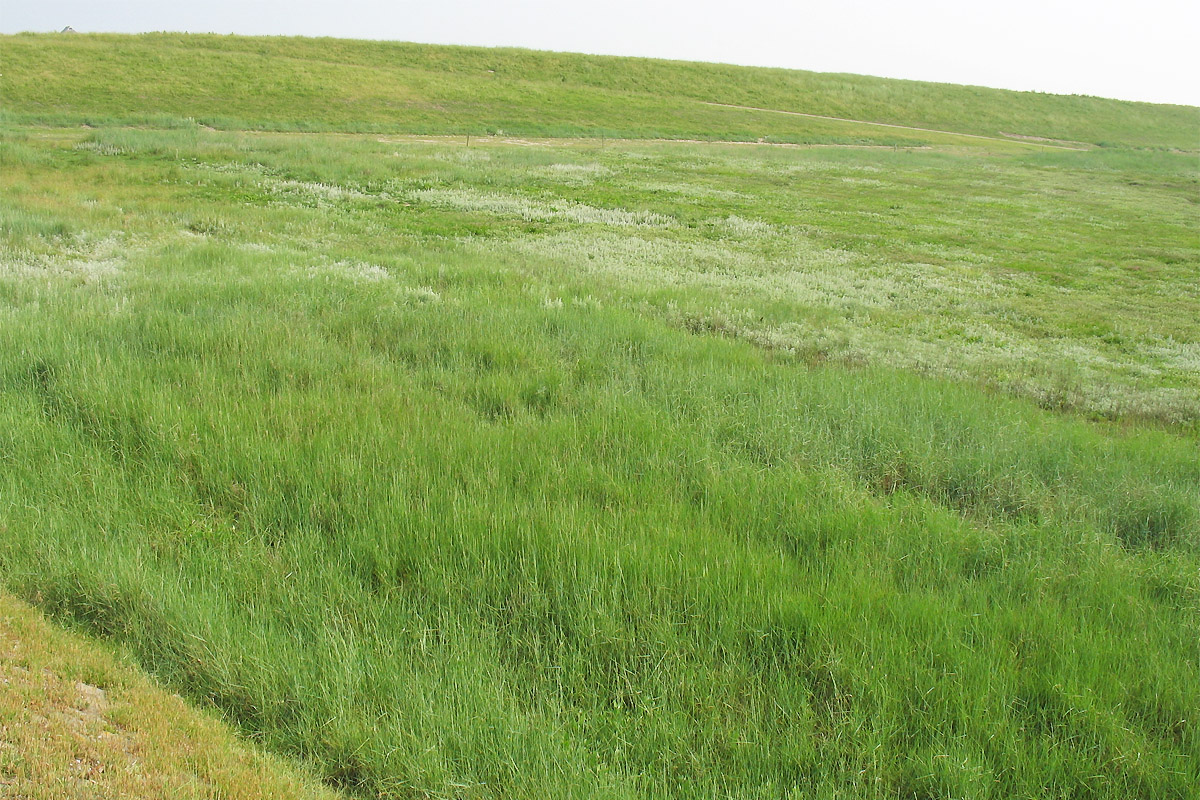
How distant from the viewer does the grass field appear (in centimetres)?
341

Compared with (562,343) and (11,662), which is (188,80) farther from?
(11,662)

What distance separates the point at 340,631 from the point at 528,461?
7.19 feet

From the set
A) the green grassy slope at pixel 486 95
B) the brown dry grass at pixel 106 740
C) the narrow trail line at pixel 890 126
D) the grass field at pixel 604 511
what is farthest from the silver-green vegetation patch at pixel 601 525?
the narrow trail line at pixel 890 126

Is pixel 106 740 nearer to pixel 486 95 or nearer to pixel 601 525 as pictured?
pixel 601 525

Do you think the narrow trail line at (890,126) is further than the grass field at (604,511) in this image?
Yes

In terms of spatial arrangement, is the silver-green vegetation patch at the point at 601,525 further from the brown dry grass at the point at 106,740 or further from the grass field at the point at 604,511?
the brown dry grass at the point at 106,740

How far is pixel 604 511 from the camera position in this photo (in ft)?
17.0

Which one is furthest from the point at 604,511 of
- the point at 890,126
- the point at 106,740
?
the point at 890,126

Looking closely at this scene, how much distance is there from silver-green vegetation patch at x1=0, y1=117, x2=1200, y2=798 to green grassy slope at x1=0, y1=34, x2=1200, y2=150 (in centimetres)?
4257

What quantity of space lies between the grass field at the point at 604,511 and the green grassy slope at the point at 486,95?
39.9 m

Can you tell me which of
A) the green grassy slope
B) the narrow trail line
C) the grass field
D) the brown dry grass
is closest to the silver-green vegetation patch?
the grass field

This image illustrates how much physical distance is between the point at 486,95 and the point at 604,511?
6551 cm

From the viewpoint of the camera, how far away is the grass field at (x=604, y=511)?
134 inches

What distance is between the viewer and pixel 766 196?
30.8m
